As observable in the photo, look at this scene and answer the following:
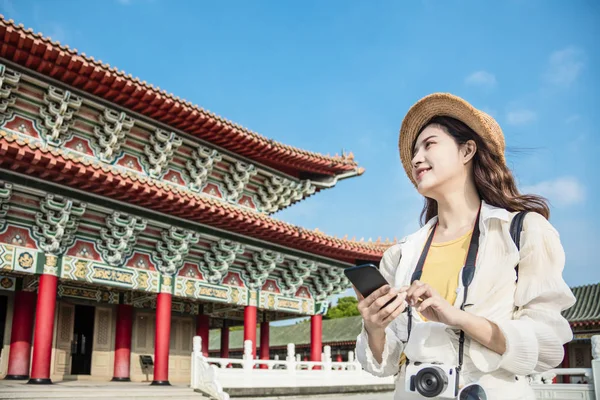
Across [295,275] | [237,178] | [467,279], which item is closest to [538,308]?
[467,279]

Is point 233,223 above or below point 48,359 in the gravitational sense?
above

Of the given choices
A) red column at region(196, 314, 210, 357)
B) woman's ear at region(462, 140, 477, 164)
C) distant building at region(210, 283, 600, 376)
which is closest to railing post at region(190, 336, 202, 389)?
red column at region(196, 314, 210, 357)

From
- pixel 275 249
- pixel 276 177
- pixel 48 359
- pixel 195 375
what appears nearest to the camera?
pixel 48 359

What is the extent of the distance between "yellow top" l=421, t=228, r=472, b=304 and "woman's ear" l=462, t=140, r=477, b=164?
31cm

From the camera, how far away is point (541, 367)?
6.57 ft

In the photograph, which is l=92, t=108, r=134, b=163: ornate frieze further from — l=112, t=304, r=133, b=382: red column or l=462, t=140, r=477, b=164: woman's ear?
l=462, t=140, r=477, b=164: woman's ear

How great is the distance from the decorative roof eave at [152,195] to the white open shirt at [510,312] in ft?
31.9

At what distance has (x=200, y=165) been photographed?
53.8 feet

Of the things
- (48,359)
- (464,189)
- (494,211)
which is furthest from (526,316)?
(48,359)

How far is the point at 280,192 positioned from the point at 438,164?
53.9 ft

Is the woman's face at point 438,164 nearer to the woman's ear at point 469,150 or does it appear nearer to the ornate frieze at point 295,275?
the woman's ear at point 469,150

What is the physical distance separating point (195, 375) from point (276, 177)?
24.6ft

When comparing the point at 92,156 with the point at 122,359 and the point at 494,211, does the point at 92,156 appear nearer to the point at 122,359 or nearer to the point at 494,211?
the point at 122,359

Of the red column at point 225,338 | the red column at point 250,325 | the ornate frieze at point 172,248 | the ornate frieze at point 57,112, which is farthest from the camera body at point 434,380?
the red column at point 225,338
